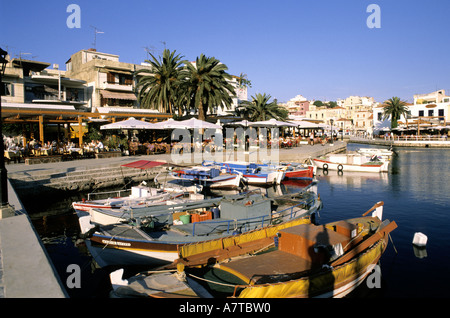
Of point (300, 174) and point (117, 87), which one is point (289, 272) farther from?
point (117, 87)

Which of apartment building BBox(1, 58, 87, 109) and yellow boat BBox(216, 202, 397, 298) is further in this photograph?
apartment building BBox(1, 58, 87, 109)

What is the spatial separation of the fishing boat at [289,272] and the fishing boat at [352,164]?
76.2 ft

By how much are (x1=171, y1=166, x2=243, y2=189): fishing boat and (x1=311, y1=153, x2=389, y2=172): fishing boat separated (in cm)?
1430

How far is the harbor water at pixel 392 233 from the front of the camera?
9.52 metres

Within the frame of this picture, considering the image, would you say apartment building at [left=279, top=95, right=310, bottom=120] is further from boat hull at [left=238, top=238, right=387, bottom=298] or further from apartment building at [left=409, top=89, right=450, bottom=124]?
boat hull at [left=238, top=238, right=387, bottom=298]

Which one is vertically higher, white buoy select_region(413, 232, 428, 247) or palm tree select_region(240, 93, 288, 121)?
palm tree select_region(240, 93, 288, 121)

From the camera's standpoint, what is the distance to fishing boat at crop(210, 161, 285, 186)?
2344 centimetres

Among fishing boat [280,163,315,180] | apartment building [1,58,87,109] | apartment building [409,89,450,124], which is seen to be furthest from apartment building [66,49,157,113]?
apartment building [409,89,450,124]

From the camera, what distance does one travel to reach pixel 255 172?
24672 mm

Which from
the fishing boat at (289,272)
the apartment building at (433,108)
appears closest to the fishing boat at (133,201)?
the fishing boat at (289,272)

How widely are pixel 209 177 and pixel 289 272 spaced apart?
46.2 ft

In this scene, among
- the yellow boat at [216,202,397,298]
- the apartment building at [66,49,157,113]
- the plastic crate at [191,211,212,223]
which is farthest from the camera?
the apartment building at [66,49,157,113]

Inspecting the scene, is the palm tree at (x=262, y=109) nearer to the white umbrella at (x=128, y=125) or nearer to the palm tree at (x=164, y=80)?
the palm tree at (x=164, y=80)

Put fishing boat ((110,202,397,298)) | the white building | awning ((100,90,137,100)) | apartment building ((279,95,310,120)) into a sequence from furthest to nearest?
1. apartment building ((279,95,310,120))
2. the white building
3. awning ((100,90,137,100))
4. fishing boat ((110,202,397,298))
